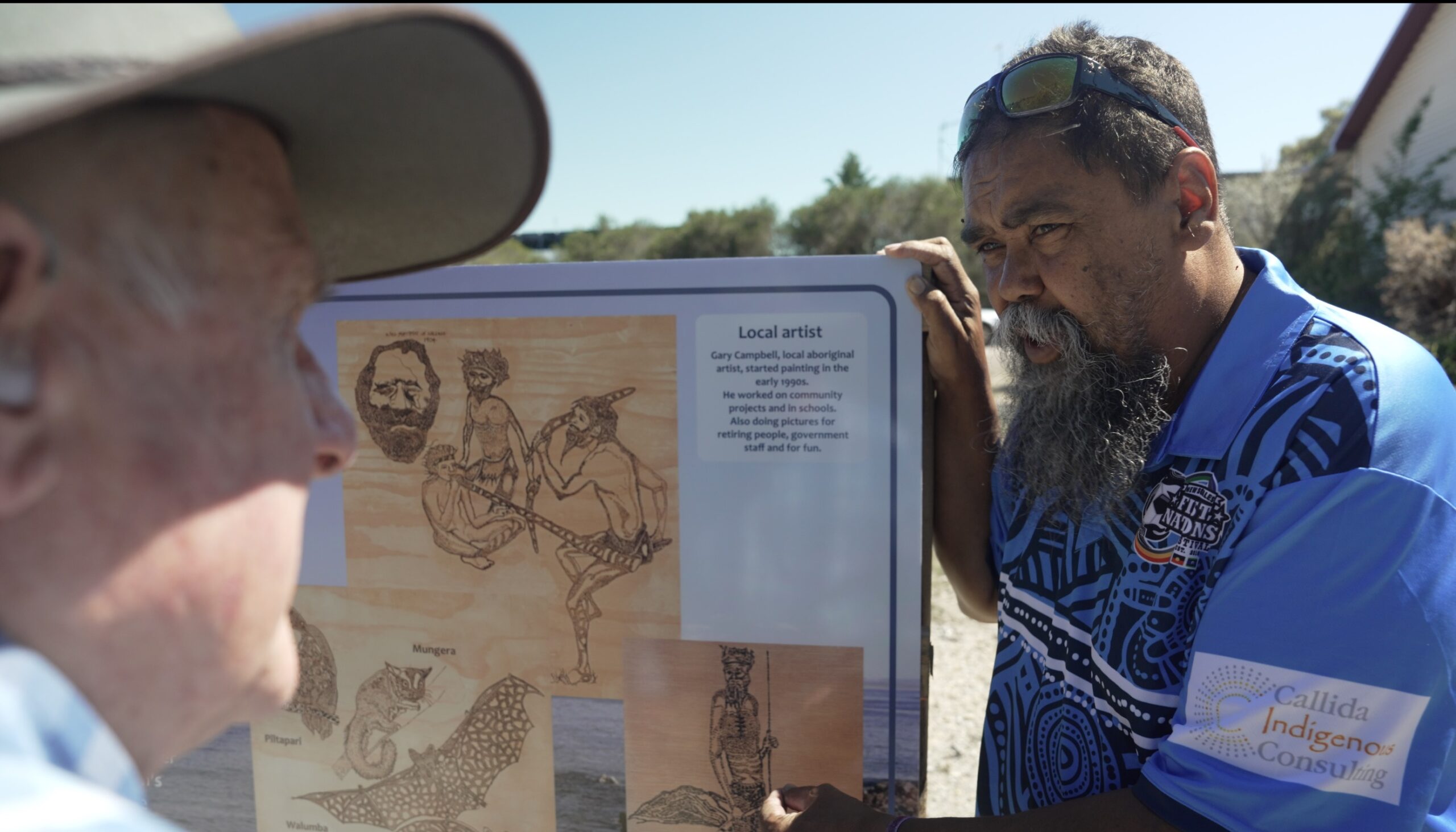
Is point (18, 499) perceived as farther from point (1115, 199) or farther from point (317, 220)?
point (1115, 199)

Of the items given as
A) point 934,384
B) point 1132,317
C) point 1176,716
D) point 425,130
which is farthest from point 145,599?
point 1132,317

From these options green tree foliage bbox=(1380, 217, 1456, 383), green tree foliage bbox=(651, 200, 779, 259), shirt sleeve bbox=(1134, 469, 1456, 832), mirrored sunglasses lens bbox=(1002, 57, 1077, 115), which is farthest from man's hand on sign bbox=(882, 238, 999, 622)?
green tree foliage bbox=(651, 200, 779, 259)

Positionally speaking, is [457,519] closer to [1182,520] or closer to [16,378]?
[16,378]

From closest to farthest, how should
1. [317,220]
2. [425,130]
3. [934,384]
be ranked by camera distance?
1. [425,130]
2. [317,220]
3. [934,384]

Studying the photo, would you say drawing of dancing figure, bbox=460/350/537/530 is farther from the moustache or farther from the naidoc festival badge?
the naidoc festival badge

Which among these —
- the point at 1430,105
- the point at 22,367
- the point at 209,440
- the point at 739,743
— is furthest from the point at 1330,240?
the point at 22,367

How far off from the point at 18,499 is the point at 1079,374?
5.69ft

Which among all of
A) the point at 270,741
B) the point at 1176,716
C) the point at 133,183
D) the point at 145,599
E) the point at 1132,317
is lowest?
the point at 270,741

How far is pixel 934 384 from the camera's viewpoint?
1917mm

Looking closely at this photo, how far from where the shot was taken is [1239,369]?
149cm

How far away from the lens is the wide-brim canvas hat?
0.57 m

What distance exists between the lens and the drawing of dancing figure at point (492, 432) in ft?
5.98

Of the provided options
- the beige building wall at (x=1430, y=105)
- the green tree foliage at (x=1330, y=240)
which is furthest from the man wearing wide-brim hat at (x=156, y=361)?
the beige building wall at (x=1430, y=105)

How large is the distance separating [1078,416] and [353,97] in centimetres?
146
